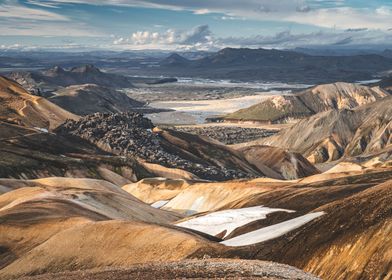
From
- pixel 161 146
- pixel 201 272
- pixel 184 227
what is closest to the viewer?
pixel 201 272

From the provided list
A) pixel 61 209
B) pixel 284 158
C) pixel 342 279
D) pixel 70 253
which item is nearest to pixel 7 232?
pixel 61 209

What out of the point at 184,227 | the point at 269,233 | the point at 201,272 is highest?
the point at 201,272

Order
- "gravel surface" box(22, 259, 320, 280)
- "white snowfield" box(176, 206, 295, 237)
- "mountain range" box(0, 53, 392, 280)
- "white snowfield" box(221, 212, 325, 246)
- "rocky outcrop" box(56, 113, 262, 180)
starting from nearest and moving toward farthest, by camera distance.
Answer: "gravel surface" box(22, 259, 320, 280), "mountain range" box(0, 53, 392, 280), "white snowfield" box(221, 212, 325, 246), "white snowfield" box(176, 206, 295, 237), "rocky outcrop" box(56, 113, 262, 180)

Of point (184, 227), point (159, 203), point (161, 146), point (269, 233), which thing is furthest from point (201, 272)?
point (161, 146)

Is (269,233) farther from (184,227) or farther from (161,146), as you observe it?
(161,146)

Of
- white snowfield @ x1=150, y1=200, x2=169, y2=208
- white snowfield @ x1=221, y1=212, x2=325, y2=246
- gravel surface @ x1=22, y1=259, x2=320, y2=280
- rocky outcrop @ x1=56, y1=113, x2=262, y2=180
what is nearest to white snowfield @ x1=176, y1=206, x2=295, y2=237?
white snowfield @ x1=221, y1=212, x2=325, y2=246

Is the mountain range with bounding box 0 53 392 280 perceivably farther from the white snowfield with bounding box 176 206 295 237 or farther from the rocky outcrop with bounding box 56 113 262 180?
the rocky outcrop with bounding box 56 113 262 180

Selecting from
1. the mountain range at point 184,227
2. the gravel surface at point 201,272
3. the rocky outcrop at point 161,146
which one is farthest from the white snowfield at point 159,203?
the gravel surface at point 201,272

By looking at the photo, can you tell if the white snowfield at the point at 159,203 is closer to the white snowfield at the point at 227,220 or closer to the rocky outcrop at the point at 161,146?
Result: the rocky outcrop at the point at 161,146
